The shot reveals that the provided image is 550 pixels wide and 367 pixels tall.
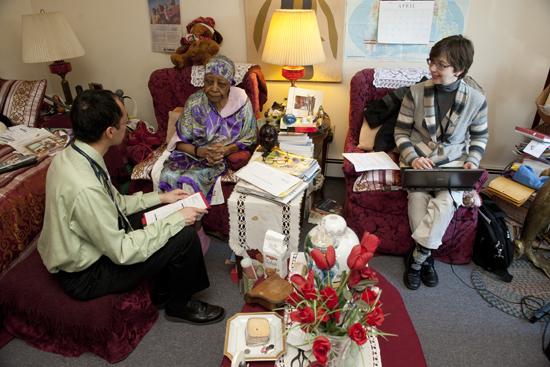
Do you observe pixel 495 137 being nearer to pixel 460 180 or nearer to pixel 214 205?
pixel 460 180

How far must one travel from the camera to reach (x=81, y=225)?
4.44 ft

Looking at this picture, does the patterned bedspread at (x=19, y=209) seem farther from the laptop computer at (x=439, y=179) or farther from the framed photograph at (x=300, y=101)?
the laptop computer at (x=439, y=179)

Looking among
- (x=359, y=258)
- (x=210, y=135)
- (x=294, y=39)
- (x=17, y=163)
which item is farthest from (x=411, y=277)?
(x=17, y=163)

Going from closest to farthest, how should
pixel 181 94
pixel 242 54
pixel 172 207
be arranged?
1. pixel 172 207
2. pixel 181 94
3. pixel 242 54

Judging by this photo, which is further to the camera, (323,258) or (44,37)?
(44,37)

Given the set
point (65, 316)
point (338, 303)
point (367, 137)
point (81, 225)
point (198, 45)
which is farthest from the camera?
point (198, 45)

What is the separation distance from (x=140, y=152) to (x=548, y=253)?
279 centimetres

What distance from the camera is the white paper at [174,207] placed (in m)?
1.71

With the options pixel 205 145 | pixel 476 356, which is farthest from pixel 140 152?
pixel 476 356

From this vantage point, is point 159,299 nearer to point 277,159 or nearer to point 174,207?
point 174,207

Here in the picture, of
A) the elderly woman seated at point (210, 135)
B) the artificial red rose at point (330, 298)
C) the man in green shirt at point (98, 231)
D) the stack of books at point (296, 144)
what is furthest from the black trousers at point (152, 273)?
the artificial red rose at point (330, 298)

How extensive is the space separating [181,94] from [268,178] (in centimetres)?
127

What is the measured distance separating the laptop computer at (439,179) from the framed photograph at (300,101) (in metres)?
0.83

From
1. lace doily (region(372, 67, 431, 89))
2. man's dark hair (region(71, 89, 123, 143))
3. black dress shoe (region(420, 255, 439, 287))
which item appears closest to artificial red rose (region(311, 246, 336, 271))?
man's dark hair (region(71, 89, 123, 143))
